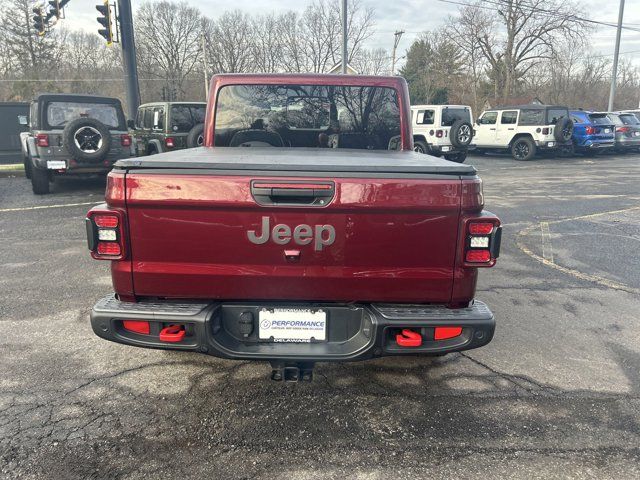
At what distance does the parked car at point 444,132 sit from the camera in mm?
16625

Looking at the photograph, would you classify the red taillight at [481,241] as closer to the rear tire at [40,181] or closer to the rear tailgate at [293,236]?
the rear tailgate at [293,236]

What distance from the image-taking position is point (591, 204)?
33.3 feet

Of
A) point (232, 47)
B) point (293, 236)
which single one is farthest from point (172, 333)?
point (232, 47)

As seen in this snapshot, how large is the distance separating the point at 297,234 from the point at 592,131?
68.3 feet

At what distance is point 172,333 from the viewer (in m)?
2.49

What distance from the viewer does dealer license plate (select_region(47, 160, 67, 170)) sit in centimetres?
933

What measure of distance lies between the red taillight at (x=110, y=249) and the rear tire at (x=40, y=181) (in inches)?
340

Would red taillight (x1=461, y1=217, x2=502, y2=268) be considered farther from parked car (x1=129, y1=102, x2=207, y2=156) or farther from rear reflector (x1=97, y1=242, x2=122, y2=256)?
parked car (x1=129, y1=102, x2=207, y2=156)

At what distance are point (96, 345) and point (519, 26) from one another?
42.5 m

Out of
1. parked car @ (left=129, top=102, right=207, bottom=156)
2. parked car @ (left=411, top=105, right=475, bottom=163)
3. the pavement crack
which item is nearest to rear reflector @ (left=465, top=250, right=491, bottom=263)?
the pavement crack

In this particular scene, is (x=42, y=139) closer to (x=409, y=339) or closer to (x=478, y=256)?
(x=409, y=339)

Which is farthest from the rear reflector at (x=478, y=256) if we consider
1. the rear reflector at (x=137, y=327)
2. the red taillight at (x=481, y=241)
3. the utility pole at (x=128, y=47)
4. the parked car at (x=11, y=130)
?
the parked car at (x=11, y=130)

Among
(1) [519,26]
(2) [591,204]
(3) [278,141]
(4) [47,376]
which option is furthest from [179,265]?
(1) [519,26]

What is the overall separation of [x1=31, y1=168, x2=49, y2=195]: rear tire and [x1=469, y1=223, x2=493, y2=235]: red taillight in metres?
9.75
